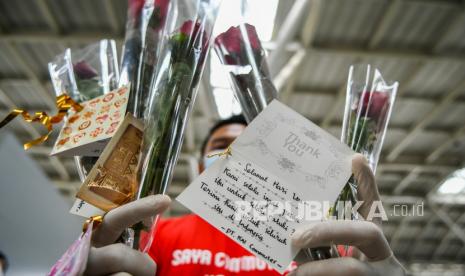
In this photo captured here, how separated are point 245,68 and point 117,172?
1.09ft

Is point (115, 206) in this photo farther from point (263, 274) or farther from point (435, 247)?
point (435, 247)

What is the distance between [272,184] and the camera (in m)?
0.62

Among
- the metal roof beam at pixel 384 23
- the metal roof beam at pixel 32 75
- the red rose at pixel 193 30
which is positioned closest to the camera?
the red rose at pixel 193 30

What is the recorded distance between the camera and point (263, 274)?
1.08m

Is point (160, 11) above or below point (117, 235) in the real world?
above

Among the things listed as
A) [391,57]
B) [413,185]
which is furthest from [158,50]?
[413,185]

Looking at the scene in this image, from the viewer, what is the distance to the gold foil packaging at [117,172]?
0.58 m

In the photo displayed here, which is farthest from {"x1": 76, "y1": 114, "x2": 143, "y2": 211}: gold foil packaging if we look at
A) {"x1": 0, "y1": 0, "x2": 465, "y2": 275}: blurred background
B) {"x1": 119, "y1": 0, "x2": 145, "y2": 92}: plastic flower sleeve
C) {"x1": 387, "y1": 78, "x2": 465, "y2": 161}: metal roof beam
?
{"x1": 387, "y1": 78, "x2": 465, "y2": 161}: metal roof beam

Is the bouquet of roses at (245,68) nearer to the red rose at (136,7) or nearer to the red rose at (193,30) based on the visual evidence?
the red rose at (193,30)

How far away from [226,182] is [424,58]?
13.4ft

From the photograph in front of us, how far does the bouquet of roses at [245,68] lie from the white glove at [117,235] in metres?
0.27

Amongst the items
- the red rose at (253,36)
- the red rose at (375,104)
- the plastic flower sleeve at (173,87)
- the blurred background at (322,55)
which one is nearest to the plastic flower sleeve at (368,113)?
the red rose at (375,104)

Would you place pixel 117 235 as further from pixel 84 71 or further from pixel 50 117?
pixel 84 71

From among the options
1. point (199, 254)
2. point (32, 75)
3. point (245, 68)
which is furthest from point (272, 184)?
point (32, 75)
